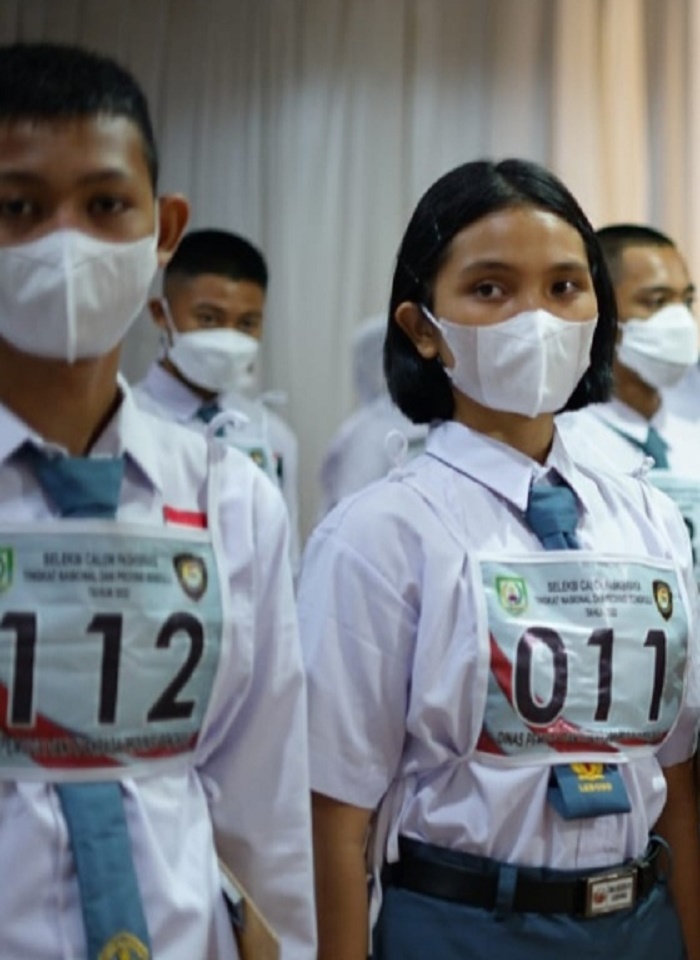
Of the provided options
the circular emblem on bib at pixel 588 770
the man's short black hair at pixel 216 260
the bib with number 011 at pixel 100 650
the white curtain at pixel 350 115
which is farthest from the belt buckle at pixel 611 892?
the white curtain at pixel 350 115

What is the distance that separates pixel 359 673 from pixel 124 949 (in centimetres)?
41

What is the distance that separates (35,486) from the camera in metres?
1.05

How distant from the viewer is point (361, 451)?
309 centimetres

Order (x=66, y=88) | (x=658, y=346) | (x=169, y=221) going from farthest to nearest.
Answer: (x=658, y=346), (x=169, y=221), (x=66, y=88)

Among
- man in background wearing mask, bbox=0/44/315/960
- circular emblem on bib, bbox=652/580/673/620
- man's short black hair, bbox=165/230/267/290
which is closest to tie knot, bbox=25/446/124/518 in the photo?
man in background wearing mask, bbox=0/44/315/960

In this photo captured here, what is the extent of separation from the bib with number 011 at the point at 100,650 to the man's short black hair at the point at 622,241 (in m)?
1.60

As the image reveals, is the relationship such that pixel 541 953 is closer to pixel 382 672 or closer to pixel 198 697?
pixel 382 672

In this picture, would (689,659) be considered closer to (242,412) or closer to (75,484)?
(75,484)

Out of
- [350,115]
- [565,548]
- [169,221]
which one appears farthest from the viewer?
[350,115]

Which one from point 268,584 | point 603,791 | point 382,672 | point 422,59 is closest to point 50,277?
point 268,584

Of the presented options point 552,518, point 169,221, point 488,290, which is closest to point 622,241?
point 488,290

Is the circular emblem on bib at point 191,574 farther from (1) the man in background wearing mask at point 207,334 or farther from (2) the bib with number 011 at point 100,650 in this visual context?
(1) the man in background wearing mask at point 207,334

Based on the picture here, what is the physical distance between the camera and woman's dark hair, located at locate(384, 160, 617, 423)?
141cm

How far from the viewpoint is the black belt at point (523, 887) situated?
4.07ft
